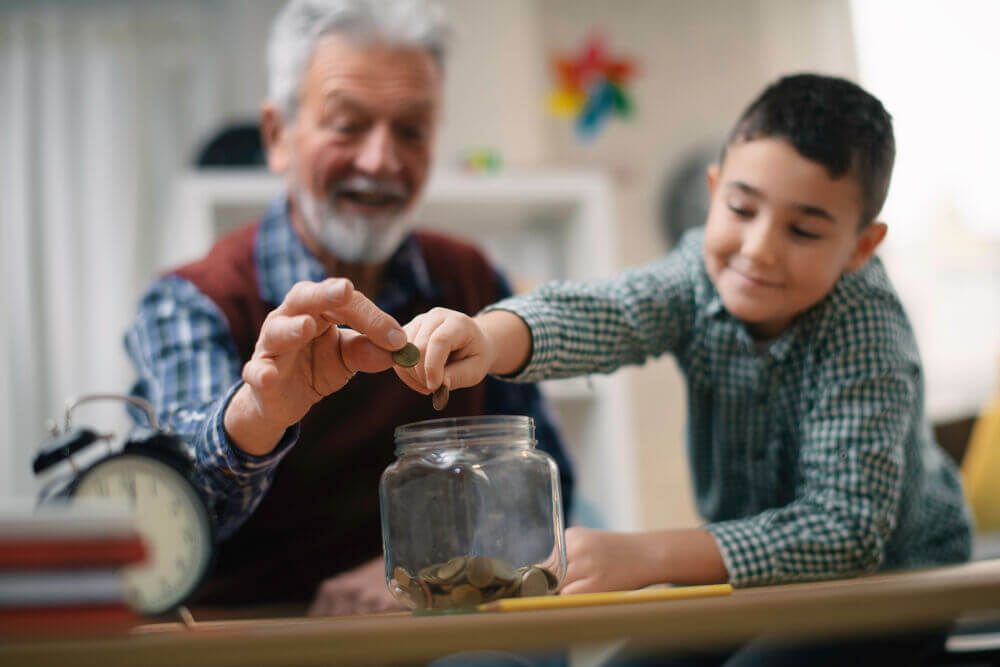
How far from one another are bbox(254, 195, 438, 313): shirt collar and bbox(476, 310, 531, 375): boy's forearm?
1.67ft

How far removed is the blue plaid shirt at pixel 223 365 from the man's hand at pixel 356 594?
151 millimetres

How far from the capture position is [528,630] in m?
0.54

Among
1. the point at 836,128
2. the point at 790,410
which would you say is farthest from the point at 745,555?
the point at 836,128

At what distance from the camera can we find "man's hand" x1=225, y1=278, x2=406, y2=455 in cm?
80

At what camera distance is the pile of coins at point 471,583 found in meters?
0.74

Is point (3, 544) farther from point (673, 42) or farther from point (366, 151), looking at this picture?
point (673, 42)

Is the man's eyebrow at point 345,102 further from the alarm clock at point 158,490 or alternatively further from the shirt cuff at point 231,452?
the alarm clock at point 158,490

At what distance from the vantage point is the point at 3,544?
0.52 metres

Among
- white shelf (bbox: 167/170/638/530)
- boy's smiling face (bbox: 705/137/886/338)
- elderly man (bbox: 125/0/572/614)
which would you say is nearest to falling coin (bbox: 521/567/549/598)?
elderly man (bbox: 125/0/572/614)

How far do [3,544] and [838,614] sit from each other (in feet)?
1.47

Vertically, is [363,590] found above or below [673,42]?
below

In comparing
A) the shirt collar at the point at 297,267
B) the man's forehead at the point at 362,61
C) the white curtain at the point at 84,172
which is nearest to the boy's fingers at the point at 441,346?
the shirt collar at the point at 297,267

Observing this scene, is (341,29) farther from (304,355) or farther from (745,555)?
(745,555)

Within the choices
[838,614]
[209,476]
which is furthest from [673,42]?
[838,614]
